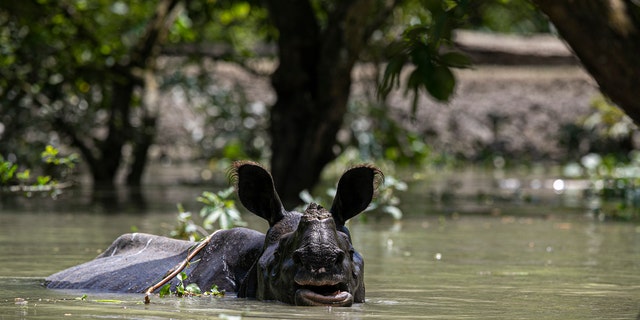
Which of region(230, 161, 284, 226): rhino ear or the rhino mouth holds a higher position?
region(230, 161, 284, 226): rhino ear

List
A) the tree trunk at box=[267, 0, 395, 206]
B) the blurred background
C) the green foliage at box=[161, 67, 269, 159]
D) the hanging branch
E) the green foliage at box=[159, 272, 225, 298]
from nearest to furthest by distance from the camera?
the green foliage at box=[159, 272, 225, 298] < the hanging branch < the blurred background < the tree trunk at box=[267, 0, 395, 206] < the green foliage at box=[161, 67, 269, 159]

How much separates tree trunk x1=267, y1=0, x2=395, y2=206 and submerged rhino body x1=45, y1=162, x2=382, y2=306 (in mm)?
7231

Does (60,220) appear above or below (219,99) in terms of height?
below

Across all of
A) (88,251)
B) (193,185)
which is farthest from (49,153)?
(193,185)

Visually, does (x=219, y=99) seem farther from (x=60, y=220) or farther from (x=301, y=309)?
(x=301, y=309)

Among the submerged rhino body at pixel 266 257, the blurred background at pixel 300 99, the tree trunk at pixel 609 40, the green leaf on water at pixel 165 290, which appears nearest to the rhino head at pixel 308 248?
the submerged rhino body at pixel 266 257

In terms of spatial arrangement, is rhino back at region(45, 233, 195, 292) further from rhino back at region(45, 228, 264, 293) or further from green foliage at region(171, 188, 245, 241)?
green foliage at region(171, 188, 245, 241)

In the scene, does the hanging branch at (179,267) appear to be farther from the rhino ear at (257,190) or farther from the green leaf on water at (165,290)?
the rhino ear at (257,190)

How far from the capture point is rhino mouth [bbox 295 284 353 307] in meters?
6.21

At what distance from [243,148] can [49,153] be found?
1248cm

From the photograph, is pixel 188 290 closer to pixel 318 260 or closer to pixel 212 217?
pixel 318 260

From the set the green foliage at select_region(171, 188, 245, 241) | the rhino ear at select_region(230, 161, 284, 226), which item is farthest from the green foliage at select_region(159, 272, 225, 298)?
the green foliage at select_region(171, 188, 245, 241)

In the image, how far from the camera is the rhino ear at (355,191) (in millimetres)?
6887

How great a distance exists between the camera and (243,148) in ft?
72.4
